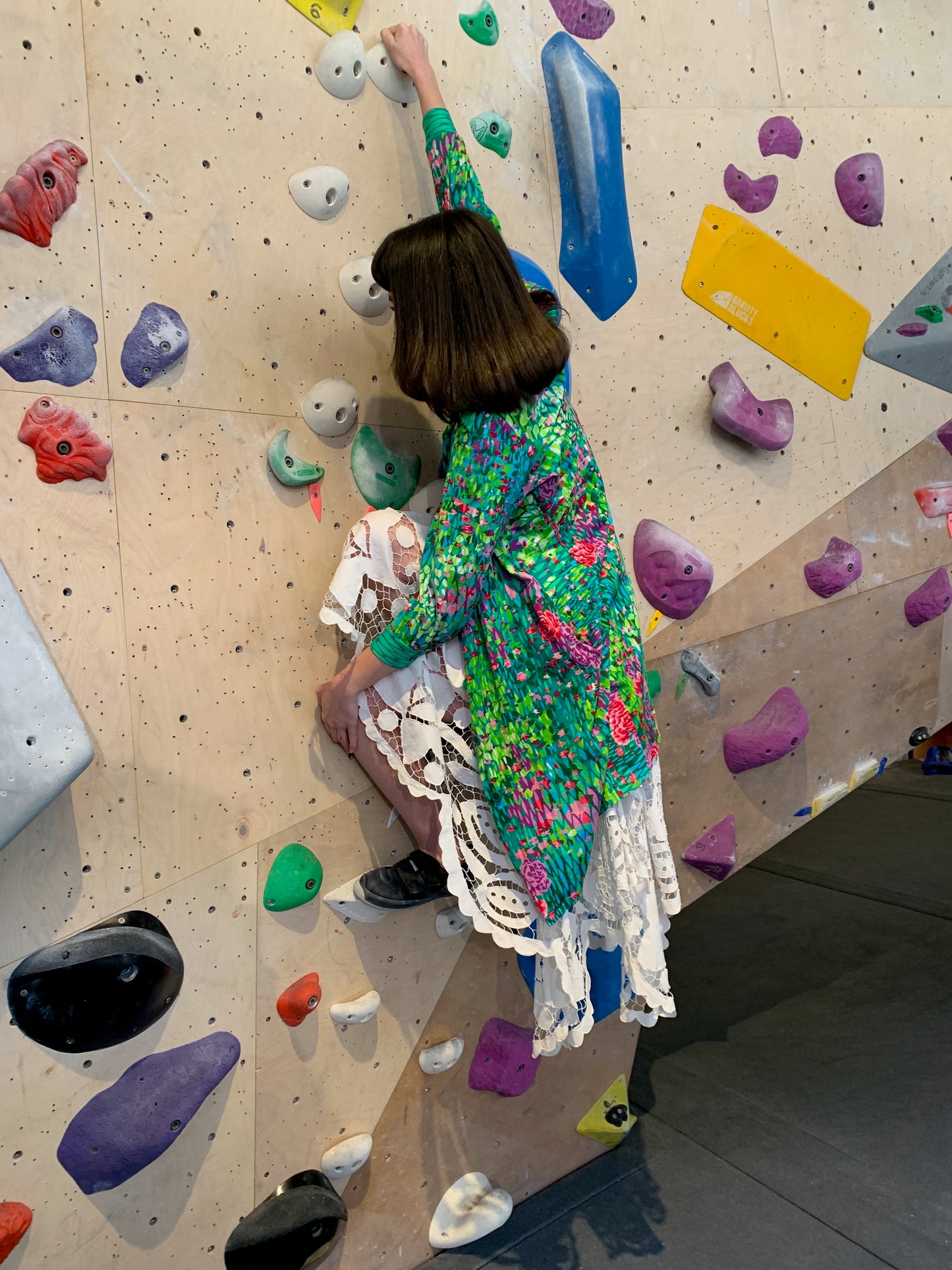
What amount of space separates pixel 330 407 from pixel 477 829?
68cm

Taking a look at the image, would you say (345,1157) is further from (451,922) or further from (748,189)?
(748,189)

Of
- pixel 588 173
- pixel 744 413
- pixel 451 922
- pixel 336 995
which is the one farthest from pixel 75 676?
pixel 744 413

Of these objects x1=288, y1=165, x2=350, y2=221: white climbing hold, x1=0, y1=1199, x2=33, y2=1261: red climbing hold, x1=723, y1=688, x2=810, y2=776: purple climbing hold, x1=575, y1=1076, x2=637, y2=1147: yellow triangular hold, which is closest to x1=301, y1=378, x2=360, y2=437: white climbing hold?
x1=288, y1=165, x2=350, y2=221: white climbing hold

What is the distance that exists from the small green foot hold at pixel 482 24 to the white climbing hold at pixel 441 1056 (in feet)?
5.62

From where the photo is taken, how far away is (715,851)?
2.15 meters

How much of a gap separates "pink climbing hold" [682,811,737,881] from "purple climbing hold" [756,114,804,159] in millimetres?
1361

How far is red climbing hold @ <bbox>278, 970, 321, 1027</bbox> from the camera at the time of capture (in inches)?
64.0

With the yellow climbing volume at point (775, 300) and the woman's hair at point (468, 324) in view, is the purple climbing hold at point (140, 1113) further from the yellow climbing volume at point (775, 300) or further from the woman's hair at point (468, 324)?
the yellow climbing volume at point (775, 300)

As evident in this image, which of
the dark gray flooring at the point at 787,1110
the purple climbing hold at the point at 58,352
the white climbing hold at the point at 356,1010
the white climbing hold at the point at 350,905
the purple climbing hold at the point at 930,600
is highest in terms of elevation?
the purple climbing hold at the point at 58,352

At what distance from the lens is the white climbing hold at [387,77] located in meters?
1.66

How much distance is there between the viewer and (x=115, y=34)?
1413 mm

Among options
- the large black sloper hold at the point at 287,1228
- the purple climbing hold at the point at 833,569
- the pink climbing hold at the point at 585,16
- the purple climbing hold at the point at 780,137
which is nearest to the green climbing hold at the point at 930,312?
the purple climbing hold at the point at 780,137

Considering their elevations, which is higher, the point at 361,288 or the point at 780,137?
the point at 780,137

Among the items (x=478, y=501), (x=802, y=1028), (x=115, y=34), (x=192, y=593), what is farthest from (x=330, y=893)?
(x=802, y=1028)
